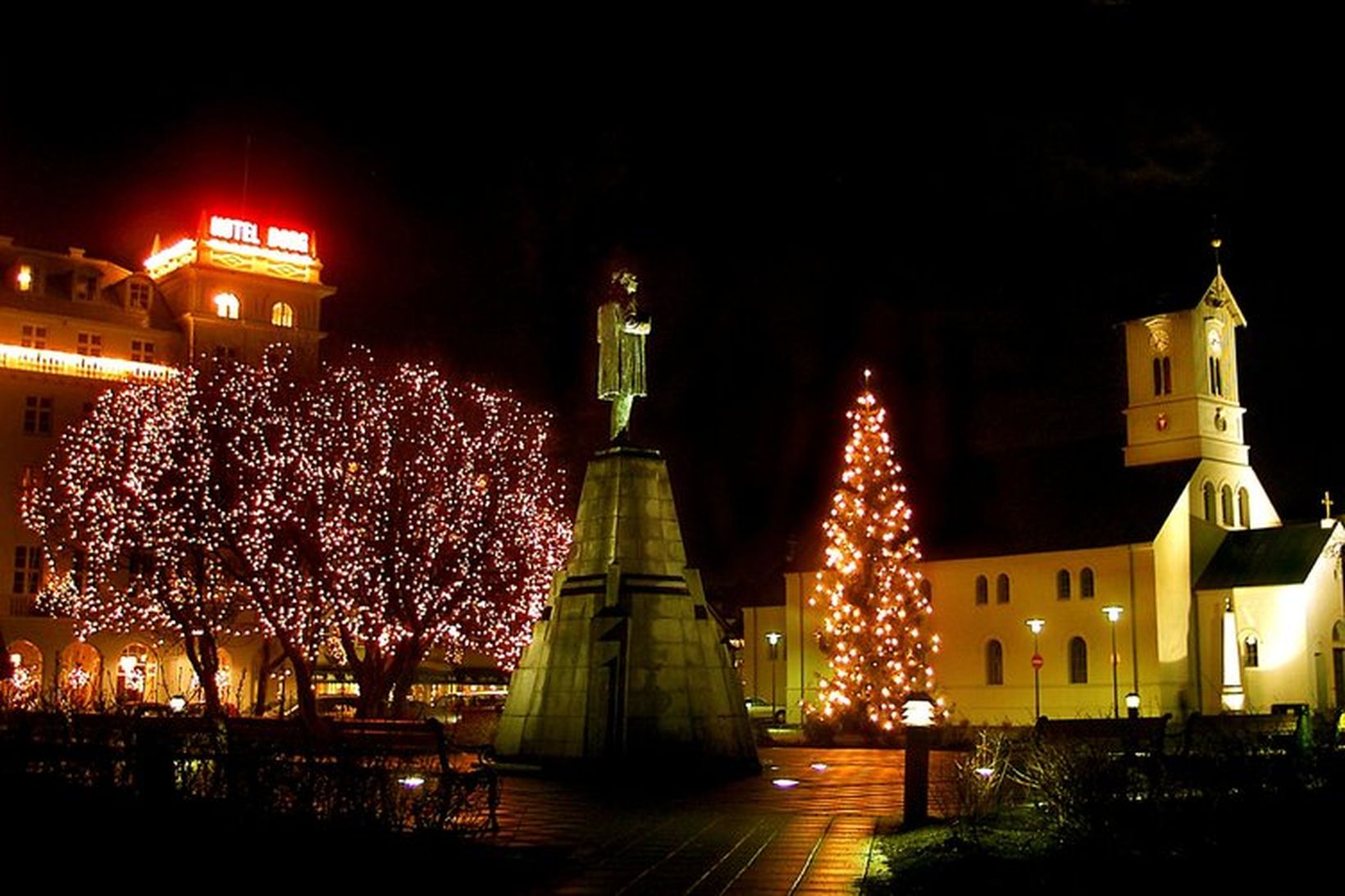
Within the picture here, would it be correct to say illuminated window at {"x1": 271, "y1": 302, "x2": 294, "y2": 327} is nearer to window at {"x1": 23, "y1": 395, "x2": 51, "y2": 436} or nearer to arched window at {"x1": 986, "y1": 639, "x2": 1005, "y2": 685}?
window at {"x1": 23, "y1": 395, "x2": 51, "y2": 436}

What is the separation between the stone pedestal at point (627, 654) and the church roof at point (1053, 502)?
42291 millimetres

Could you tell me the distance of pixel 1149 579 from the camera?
212 feet

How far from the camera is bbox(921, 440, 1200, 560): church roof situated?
67125mm

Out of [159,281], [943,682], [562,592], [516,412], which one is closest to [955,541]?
[943,682]

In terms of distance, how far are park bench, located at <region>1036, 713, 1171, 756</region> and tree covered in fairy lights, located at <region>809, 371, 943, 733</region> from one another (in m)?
25.7

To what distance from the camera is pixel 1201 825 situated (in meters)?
13.4

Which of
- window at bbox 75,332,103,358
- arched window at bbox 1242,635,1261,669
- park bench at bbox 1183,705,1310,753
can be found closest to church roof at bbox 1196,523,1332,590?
arched window at bbox 1242,635,1261,669

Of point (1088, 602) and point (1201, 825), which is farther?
point (1088, 602)

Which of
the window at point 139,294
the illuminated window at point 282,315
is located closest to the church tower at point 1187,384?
the illuminated window at point 282,315

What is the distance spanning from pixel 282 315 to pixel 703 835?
5653cm

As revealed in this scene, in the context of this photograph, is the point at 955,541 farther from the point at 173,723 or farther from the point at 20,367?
the point at 173,723

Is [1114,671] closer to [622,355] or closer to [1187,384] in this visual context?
[1187,384]

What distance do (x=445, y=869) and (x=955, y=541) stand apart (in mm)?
62184

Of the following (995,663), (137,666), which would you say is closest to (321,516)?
(137,666)
